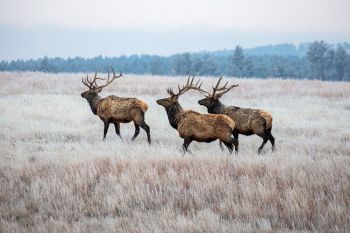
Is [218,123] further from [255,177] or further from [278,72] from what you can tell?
[278,72]

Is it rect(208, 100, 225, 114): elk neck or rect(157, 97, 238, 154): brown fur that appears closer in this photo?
rect(157, 97, 238, 154): brown fur

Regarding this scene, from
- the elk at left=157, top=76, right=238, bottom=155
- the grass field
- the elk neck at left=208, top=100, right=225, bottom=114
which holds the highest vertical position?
the elk neck at left=208, top=100, right=225, bottom=114

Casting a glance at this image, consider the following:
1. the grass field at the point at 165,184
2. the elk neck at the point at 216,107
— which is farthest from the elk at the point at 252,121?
the grass field at the point at 165,184

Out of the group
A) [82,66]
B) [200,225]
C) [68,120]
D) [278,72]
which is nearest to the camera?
[200,225]

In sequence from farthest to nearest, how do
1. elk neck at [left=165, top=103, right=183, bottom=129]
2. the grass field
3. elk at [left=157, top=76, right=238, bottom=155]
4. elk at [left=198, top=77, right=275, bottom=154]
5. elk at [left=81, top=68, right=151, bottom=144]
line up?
elk at [left=81, top=68, right=151, bottom=144], elk neck at [left=165, top=103, right=183, bottom=129], elk at [left=198, top=77, right=275, bottom=154], elk at [left=157, top=76, right=238, bottom=155], the grass field

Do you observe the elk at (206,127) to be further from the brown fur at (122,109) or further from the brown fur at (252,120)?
the brown fur at (122,109)

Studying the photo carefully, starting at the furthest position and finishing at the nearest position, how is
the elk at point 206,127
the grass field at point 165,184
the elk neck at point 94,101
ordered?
1. the elk neck at point 94,101
2. the elk at point 206,127
3. the grass field at point 165,184

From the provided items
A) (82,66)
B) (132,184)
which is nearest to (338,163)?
(132,184)

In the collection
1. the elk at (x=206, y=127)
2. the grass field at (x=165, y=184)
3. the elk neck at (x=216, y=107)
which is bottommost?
the grass field at (x=165, y=184)

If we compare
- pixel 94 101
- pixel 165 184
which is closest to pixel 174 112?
pixel 165 184

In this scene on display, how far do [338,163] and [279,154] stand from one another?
145cm

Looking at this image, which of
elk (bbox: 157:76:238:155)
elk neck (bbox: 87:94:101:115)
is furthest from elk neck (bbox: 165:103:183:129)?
elk neck (bbox: 87:94:101:115)

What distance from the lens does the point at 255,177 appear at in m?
7.09

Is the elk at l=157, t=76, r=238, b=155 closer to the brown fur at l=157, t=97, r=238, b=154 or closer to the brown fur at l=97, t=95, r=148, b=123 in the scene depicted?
the brown fur at l=157, t=97, r=238, b=154
